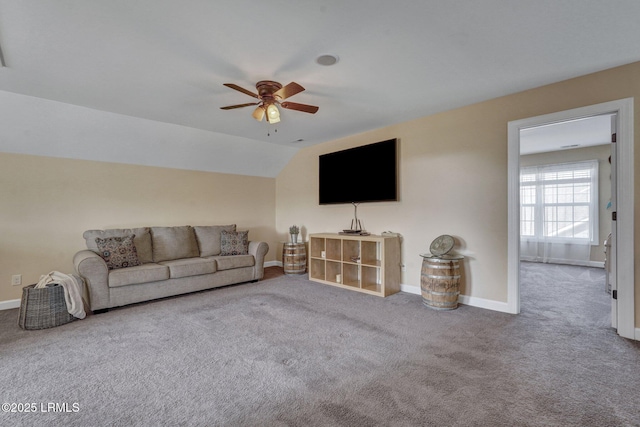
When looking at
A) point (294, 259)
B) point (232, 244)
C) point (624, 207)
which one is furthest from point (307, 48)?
point (294, 259)

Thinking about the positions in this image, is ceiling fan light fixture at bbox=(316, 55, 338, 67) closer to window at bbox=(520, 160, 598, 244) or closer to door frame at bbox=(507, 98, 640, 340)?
door frame at bbox=(507, 98, 640, 340)

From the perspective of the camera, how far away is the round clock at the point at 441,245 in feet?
11.5

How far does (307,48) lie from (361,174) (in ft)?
8.29

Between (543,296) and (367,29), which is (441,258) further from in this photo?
(367,29)

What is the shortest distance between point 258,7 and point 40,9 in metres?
1.35

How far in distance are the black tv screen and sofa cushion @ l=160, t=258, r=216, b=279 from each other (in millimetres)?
2147

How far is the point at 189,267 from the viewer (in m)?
4.01

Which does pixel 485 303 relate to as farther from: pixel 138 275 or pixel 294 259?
pixel 138 275

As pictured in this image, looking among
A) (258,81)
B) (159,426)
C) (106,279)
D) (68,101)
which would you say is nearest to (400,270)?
(258,81)

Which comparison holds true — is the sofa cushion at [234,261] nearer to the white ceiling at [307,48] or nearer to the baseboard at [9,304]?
the white ceiling at [307,48]

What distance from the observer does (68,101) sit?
3.32 meters

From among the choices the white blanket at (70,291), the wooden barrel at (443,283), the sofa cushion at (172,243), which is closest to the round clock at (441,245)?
the wooden barrel at (443,283)

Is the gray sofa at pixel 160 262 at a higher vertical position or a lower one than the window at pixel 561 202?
lower

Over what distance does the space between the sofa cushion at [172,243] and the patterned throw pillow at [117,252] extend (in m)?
0.43
